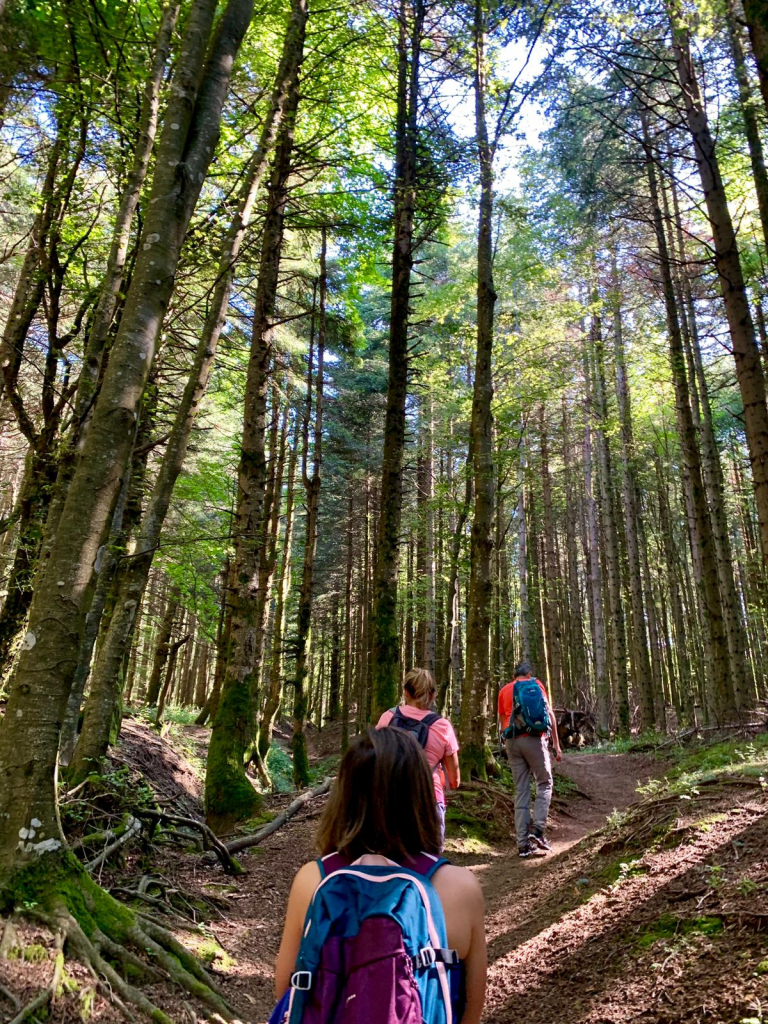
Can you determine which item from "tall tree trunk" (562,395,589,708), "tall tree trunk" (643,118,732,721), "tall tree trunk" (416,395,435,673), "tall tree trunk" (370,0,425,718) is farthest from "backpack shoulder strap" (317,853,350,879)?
"tall tree trunk" (562,395,589,708)

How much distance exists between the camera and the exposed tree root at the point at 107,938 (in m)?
2.95

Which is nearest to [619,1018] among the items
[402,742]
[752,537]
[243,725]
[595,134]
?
[402,742]

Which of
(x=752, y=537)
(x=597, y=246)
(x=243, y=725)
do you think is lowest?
(x=243, y=725)

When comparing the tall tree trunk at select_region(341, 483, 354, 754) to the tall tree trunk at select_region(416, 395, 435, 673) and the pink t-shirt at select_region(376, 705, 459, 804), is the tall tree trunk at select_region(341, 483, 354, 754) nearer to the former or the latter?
the tall tree trunk at select_region(416, 395, 435, 673)

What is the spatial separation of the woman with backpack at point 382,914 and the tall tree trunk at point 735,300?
6.36m

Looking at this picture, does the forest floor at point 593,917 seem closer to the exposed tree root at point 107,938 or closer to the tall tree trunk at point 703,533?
the exposed tree root at point 107,938

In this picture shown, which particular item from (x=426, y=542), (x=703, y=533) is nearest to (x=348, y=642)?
(x=426, y=542)

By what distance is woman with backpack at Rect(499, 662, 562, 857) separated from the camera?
7.32 metres

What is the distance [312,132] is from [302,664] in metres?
10.4

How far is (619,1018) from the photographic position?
10.3 ft

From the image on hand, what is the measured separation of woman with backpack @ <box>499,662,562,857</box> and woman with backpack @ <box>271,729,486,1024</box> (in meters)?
5.72

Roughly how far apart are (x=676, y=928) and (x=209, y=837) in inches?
158

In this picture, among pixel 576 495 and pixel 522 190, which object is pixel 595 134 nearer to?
pixel 522 190

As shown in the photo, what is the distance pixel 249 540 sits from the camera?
8.30 meters
